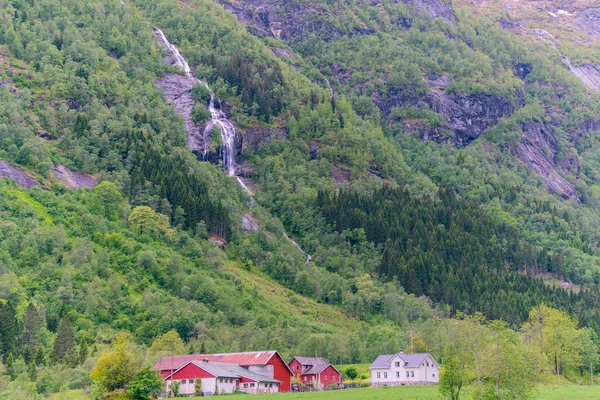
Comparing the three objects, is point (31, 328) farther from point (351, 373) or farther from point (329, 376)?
point (351, 373)

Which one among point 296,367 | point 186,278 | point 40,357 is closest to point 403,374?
point 296,367

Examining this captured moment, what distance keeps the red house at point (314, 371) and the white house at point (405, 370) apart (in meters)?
6.03

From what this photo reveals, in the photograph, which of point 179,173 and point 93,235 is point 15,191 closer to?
point 93,235

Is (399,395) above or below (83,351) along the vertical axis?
above

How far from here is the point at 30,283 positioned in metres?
130

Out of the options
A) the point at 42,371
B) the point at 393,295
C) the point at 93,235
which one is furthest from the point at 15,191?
the point at 393,295

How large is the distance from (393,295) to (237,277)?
32.8m

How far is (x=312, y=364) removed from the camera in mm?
125562

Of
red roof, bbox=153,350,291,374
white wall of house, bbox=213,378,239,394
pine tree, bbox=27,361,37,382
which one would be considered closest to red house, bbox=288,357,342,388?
red roof, bbox=153,350,291,374

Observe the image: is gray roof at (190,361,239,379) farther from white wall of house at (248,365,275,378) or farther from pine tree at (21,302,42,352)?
pine tree at (21,302,42,352)

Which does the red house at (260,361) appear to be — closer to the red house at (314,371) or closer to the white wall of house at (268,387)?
the white wall of house at (268,387)

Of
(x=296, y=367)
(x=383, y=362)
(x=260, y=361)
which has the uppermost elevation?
(x=260, y=361)

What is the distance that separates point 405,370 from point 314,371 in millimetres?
13322

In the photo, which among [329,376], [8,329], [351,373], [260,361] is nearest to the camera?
[8,329]
